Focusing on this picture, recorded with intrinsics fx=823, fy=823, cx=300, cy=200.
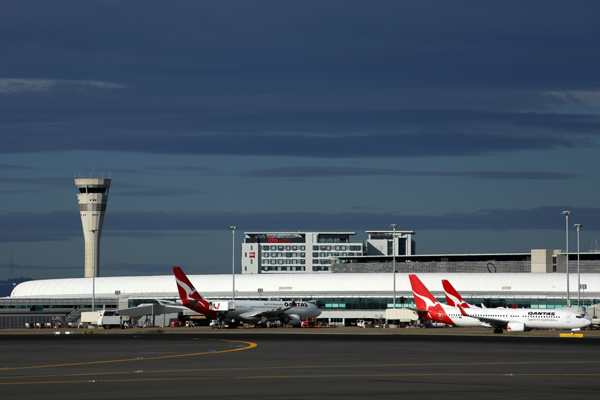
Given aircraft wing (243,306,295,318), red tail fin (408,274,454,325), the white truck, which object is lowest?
the white truck

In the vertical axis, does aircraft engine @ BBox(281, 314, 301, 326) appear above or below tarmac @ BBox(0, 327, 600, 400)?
below

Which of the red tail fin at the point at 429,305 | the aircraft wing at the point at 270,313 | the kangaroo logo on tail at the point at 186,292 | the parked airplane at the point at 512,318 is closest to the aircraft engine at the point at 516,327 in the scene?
the parked airplane at the point at 512,318

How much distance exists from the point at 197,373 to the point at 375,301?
119061mm

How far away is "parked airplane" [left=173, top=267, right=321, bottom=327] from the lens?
103m

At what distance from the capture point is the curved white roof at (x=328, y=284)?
146 meters

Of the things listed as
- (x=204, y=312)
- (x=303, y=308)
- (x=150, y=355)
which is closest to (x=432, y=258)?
(x=303, y=308)

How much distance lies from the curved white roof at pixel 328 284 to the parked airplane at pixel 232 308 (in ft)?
145

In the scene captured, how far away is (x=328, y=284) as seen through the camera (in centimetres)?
15500

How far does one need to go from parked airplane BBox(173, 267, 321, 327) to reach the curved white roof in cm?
4418

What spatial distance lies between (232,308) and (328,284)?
53.3 m

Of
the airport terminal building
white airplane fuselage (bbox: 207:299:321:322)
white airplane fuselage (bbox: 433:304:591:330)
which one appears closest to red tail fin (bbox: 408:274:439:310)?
white airplane fuselage (bbox: 433:304:591:330)

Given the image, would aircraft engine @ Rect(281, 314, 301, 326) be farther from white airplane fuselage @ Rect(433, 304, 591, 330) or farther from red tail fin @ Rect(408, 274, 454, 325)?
white airplane fuselage @ Rect(433, 304, 591, 330)

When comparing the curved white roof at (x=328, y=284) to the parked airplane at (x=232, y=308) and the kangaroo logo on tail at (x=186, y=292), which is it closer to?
the parked airplane at (x=232, y=308)

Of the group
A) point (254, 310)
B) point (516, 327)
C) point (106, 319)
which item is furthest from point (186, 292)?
point (516, 327)
